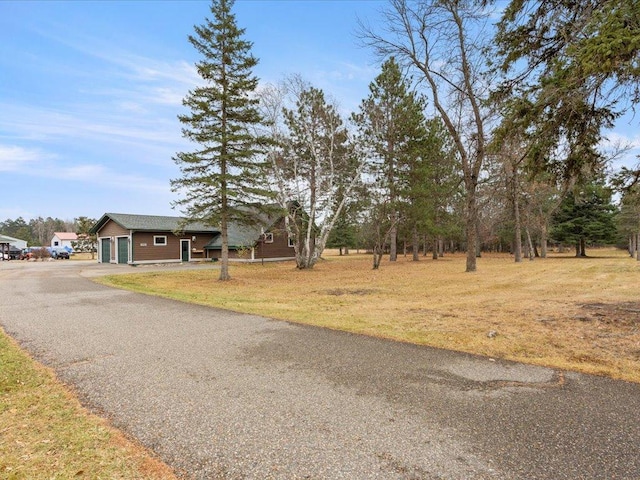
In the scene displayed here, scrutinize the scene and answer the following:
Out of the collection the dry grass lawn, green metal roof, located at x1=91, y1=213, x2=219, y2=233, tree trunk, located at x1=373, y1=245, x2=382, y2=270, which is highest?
green metal roof, located at x1=91, y1=213, x2=219, y2=233

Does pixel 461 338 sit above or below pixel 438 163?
below

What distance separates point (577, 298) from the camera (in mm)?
9297

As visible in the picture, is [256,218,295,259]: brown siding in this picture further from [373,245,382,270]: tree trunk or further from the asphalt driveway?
the asphalt driveway

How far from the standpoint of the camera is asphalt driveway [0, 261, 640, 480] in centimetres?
238

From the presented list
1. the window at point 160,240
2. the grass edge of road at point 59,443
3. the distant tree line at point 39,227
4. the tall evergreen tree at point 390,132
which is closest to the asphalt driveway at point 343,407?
the grass edge of road at point 59,443

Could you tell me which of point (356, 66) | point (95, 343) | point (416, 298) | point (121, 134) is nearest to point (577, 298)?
point (416, 298)

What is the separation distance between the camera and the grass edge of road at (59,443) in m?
2.29

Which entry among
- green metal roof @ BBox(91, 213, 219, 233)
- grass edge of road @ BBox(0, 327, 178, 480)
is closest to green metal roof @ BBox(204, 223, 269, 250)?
green metal roof @ BBox(91, 213, 219, 233)

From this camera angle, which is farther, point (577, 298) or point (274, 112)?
point (274, 112)

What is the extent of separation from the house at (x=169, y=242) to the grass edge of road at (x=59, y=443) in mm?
21254

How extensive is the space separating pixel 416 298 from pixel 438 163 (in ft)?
→ 68.0

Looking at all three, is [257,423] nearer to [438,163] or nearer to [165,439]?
[165,439]

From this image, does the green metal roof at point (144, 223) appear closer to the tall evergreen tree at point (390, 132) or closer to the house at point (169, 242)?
the house at point (169, 242)

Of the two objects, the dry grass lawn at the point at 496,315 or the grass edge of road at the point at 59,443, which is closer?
the grass edge of road at the point at 59,443
